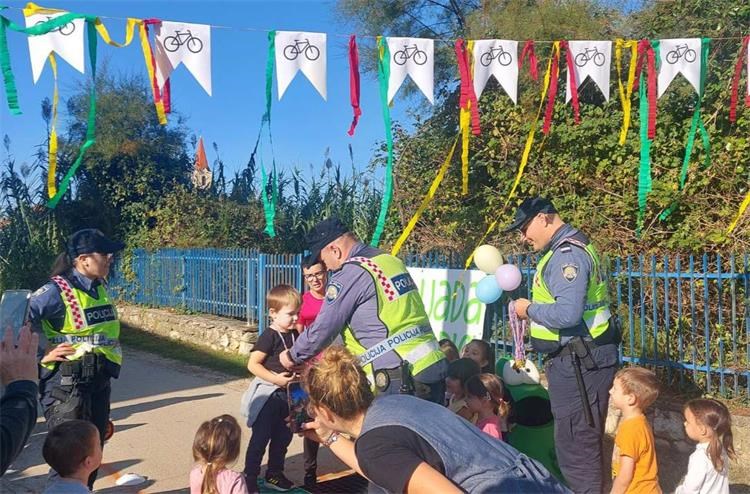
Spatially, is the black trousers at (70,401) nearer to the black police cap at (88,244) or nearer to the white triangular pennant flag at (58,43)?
the black police cap at (88,244)

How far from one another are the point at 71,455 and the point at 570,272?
8.69ft

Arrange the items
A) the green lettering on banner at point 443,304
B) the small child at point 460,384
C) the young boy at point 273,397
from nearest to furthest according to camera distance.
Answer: the small child at point 460,384 < the young boy at point 273,397 < the green lettering on banner at point 443,304

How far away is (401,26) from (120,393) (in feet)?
29.6

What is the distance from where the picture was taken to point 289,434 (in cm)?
478

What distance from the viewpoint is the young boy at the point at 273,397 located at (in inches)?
176

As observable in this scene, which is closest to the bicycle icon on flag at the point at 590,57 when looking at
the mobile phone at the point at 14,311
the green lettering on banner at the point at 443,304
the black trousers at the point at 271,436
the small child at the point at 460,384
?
the green lettering on banner at the point at 443,304

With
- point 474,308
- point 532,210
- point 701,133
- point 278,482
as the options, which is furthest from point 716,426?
point 701,133

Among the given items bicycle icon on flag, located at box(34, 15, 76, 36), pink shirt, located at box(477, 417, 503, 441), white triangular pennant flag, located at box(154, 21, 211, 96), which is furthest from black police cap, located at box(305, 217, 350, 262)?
bicycle icon on flag, located at box(34, 15, 76, 36)

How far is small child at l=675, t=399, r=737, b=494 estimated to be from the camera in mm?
3396

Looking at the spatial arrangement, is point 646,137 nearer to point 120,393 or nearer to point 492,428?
point 492,428

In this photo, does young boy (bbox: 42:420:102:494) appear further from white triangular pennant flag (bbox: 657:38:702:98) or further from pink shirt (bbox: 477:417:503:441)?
white triangular pennant flag (bbox: 657:38:702:98)

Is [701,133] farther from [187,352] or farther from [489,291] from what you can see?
[187,352]

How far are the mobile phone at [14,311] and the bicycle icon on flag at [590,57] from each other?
5.19 metres

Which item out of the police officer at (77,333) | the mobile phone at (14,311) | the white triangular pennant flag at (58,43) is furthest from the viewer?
the white triangular pennant flag at (58,43)
